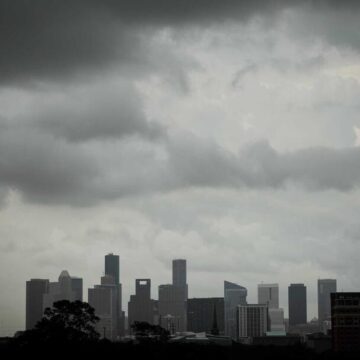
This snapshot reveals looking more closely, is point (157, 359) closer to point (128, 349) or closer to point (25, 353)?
point (128, 349)

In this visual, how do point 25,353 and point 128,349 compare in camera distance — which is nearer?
point 25,353

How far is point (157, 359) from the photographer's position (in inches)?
7416

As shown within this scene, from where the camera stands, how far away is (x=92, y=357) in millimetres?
167250

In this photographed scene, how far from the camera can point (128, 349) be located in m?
190

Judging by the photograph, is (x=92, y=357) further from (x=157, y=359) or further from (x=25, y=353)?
(x=157, y=359)

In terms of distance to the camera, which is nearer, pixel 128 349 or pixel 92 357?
pixel 92 357

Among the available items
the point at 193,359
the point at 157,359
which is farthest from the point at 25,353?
the point at 193,359

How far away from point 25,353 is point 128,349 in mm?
22867

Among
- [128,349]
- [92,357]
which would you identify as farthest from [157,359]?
[92,357]

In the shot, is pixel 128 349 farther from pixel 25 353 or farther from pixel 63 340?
pixel 25 353

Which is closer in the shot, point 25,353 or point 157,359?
point 25,353

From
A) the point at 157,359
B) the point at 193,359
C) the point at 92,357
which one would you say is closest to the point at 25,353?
the point at 92,357

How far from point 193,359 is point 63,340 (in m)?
23.0

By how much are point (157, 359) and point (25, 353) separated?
81.9ft
